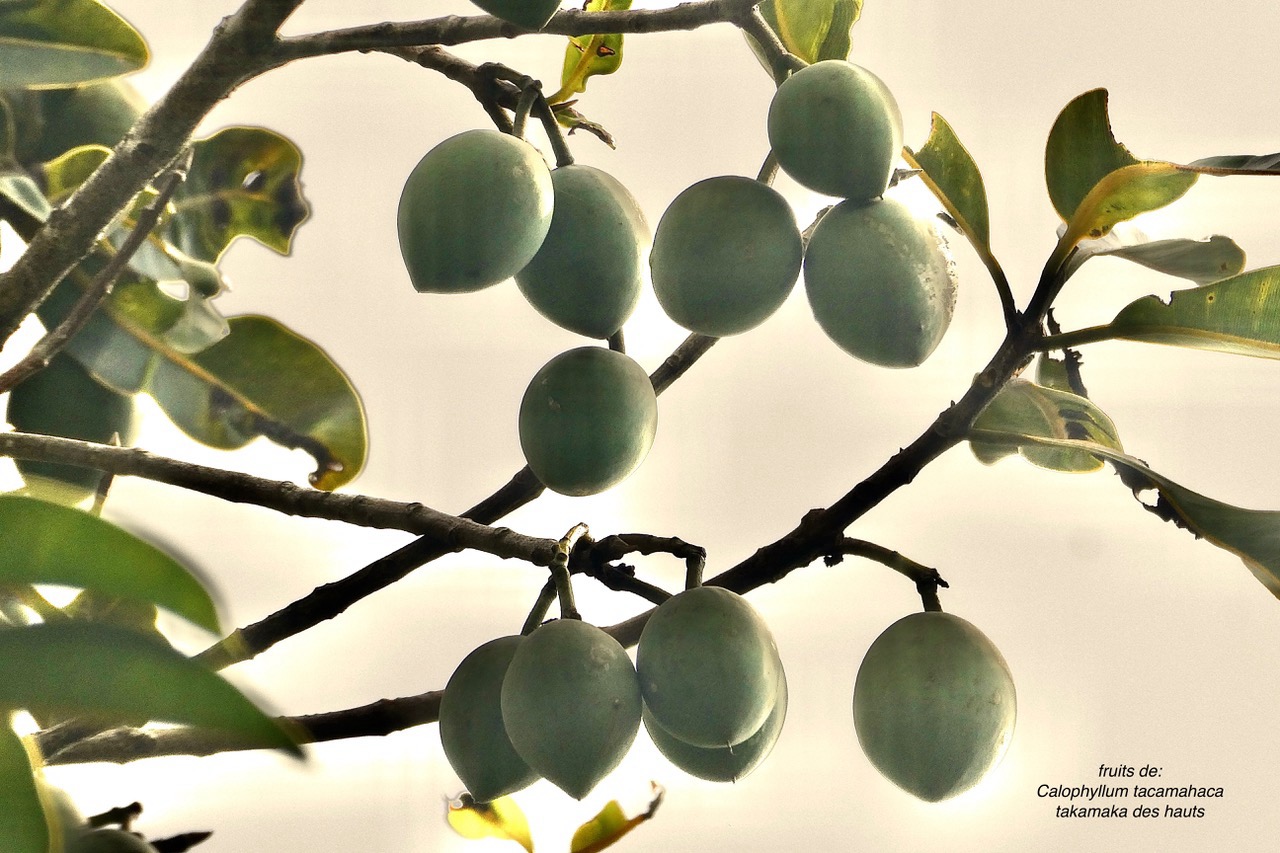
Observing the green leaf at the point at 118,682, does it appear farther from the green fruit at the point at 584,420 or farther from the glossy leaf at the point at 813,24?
the glossy leaf at the point at 813,24

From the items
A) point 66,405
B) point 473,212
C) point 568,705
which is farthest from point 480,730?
point 66,405

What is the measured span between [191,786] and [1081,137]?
0.49 metres

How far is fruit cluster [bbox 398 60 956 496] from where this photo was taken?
324mm

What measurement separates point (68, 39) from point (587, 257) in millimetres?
226

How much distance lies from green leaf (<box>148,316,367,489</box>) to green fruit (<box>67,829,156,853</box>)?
0.62 ft

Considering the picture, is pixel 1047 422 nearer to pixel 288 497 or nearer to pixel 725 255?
pixel 725 255

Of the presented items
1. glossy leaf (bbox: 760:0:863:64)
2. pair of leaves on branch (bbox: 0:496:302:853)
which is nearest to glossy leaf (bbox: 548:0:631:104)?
glossy leaf (bbox: 760:0:863:64)

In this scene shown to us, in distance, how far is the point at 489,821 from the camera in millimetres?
508

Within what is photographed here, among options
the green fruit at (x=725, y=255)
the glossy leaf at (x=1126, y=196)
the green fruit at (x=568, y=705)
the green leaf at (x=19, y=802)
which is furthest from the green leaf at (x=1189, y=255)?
the green leaf at (x=19, y=802)

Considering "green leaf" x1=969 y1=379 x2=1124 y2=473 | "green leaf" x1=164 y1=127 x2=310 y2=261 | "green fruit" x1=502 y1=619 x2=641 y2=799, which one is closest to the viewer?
"green fruit" x1=502 y1=619 x2=641 y2=799

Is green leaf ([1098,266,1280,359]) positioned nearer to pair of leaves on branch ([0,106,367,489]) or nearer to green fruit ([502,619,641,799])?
green fruit ([502,619,641,799])

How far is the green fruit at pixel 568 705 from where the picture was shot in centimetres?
31

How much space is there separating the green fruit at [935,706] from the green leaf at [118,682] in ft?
0.65

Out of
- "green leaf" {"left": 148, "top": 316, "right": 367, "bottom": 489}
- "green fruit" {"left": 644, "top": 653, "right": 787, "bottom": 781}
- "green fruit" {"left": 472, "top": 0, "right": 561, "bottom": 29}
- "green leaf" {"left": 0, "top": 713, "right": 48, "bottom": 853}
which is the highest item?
"green fruit" {"left": 472, "top": 0, "right": 561, "bottom": 29}
